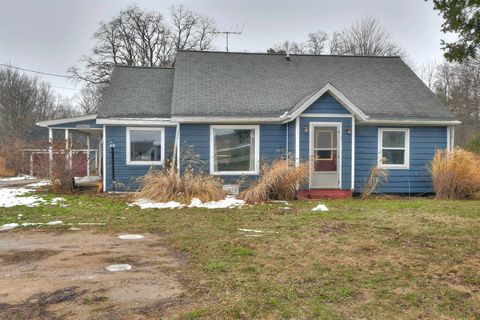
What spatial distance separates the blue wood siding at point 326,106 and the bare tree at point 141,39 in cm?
2005

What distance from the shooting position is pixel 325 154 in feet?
38.1

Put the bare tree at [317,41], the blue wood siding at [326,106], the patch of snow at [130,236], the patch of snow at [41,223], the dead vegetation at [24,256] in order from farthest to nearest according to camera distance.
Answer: the bare tree at [317,41] → the blue wood siding at [326,106] → the patch of snow at [41,223] → the patch of snow at [130,236] → the dead vegetation at [24,256]

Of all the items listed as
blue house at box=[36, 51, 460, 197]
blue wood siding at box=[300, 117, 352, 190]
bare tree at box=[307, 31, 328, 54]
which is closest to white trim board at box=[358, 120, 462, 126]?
blue house at box=[36, 51, 460, 197]

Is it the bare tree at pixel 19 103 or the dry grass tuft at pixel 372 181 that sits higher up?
the bare tree at pixel 19 103

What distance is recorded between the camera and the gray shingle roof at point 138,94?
12352mm

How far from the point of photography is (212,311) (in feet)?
10.6

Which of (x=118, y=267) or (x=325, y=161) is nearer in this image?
(x=118, y=267)

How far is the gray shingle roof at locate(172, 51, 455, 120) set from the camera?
40.3 feet

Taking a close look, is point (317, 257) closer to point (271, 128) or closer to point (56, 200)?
point (271, 128)

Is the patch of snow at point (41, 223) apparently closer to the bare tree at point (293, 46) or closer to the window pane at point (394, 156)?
the window pane at point (394, 156)

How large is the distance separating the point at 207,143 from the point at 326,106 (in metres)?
3.72

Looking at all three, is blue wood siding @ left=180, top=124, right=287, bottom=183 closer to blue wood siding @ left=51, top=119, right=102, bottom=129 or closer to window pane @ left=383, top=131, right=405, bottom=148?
window pane @ left=383, top=131, right=405, bottom=148

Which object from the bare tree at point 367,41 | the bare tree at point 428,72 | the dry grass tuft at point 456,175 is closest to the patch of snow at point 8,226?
the dry grass tuft at point 456,175

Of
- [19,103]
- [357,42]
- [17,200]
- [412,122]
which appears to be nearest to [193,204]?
[17,200]
